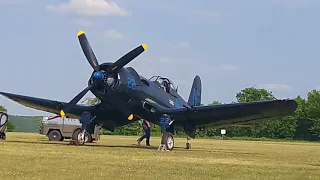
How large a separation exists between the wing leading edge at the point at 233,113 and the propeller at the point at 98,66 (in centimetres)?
278

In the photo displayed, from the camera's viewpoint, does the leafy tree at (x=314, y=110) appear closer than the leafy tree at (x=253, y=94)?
Yes

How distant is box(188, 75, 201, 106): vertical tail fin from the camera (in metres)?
36.3

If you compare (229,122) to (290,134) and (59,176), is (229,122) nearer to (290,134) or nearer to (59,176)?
(59,176)

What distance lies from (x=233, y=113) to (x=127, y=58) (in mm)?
5895

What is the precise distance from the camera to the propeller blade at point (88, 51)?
2473 cm

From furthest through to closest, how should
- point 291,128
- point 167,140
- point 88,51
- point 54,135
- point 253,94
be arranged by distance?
point 253,94, point 291,128, point 54,135, point 88,51, point 167,140

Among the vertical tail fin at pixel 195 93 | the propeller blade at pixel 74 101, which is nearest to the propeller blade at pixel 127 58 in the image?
the propeller blade at pixel 74 101

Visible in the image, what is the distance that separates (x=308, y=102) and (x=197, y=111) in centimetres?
9244

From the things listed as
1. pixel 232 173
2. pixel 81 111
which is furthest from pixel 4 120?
pixel 232 173

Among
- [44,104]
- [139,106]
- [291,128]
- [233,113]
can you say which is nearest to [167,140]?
[139,106]

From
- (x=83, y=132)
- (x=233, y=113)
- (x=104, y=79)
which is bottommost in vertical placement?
(x=83, y=132)

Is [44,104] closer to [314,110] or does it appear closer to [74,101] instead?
[74,101]

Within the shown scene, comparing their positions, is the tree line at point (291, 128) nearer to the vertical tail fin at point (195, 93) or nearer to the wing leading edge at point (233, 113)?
the vertical tail fin at point (195, 93)

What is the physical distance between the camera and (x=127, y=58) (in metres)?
24.5
